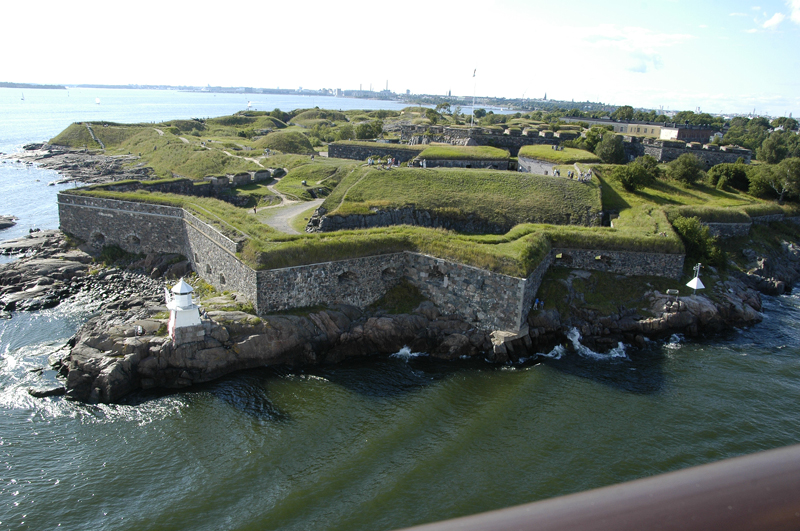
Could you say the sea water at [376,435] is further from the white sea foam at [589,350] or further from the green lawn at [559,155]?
the green lawn at [559,155]

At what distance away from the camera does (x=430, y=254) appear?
1053 inches

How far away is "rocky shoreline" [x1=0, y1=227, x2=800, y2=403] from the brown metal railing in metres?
22.3

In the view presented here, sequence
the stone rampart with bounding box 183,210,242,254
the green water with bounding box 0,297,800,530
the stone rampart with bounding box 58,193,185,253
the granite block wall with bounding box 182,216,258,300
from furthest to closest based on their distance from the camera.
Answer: the stone rampart with bounding box 58,193,185,253 → the stone rampart with bounding box 183,210,242,254 → the granite block wall with bounding box 182,216,258,300 → the green water with bounding box 0,297,800,530

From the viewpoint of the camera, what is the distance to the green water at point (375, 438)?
49.9 ft

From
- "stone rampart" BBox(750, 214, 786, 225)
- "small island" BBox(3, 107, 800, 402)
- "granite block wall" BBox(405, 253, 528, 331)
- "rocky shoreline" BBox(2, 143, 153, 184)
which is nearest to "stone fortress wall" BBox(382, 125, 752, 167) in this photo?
"small island" BBox(3, 107, 800, 402)

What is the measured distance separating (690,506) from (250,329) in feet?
75.4

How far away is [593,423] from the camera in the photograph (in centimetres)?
1897

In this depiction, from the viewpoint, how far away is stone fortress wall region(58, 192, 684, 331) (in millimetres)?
24422

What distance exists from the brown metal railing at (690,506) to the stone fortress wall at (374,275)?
2288 centimetres

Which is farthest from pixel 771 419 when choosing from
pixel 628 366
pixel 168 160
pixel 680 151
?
pixel 168 160

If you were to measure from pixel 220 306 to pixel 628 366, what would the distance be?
63.5 ft

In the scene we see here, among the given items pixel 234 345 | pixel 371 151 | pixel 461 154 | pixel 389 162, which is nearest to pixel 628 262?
pixel 461 154

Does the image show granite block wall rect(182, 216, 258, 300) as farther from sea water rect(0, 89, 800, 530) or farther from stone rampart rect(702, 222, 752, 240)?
stone rampart rect(702, 222, 752, 240)

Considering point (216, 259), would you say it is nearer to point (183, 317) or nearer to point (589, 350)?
point (183, 317)
